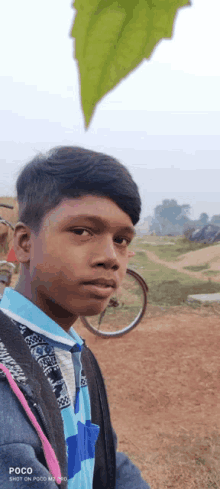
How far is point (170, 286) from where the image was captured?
6.32 meters

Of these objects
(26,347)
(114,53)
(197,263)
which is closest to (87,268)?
(26,347)

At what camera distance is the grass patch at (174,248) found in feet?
34.0

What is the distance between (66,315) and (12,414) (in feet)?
1.00

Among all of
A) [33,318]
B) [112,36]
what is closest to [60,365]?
[33,318]

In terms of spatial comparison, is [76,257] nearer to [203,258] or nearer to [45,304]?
[45,304]

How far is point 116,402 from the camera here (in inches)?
111

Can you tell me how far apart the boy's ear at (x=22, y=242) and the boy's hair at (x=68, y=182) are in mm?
16

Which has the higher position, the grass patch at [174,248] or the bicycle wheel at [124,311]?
the bicycle wheel at [124,311]

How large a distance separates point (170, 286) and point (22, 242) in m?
5.59

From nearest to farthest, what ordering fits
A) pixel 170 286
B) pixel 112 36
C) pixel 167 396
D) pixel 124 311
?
1. pixel 112 36
2. pixel 167 396
3. pixel 124 311
4. pixel 170 286

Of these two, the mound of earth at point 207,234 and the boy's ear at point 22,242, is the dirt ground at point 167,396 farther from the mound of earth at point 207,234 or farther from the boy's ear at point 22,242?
the mound of earth at point 207,234

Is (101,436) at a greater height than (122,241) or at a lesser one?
lesser

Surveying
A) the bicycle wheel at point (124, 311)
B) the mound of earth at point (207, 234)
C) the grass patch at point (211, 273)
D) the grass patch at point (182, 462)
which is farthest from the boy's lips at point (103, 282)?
the mound of earth at point (207, 234)

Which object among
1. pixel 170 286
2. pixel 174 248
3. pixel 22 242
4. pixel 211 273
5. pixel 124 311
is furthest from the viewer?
pixel 174 248
